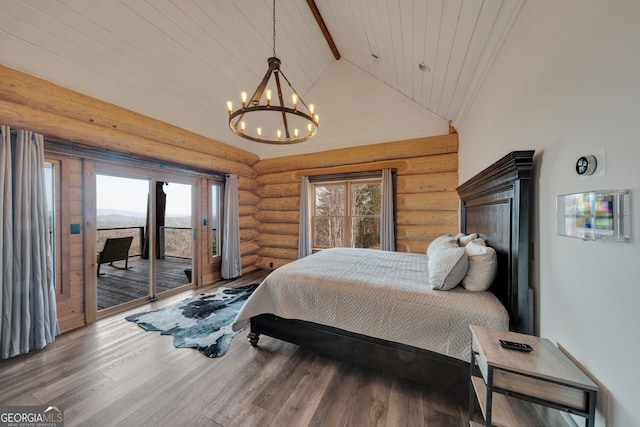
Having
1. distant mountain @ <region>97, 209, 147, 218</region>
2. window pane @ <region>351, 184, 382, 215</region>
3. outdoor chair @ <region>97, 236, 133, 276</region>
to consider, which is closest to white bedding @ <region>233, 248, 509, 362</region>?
window pane @ <region>351, 184, 382, 215</region>

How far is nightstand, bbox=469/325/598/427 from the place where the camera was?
0.90 meters

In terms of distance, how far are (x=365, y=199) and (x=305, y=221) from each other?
1339mm

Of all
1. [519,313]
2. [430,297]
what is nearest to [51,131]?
[430,297]

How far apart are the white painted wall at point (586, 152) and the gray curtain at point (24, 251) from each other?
4.24m

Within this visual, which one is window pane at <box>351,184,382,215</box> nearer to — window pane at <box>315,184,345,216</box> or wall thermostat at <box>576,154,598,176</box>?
window pane at <box>315,184,345,216</box>

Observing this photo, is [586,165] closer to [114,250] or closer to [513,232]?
[513,232]

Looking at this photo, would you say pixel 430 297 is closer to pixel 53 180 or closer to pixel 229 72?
pixel 229 72

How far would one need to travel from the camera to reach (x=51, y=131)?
2422 mm

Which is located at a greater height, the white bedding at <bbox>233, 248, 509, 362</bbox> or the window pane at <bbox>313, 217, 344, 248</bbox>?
the window pane at <bbox>313, 217, 344, 248</bbox>

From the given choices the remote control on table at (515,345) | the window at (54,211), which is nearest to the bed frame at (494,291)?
the remote control on table at (515,345)

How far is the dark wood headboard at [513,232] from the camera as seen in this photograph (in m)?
1.41

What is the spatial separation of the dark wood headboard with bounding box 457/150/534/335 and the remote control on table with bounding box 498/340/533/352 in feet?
1.32

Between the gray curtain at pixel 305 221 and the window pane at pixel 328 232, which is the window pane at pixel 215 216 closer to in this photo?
→ the gray curtain at pixel 305 221

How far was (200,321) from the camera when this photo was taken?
9.45ft
